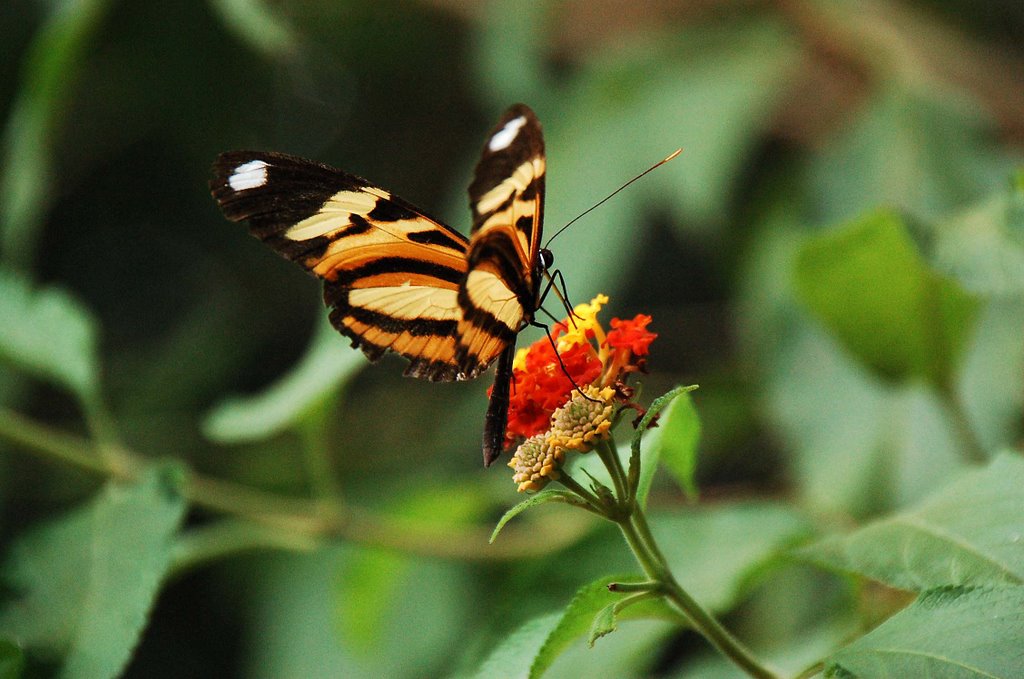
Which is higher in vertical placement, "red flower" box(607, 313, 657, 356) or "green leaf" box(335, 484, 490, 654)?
"red flower" box(607, 313, 657, 356)

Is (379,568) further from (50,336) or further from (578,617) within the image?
(578,617)

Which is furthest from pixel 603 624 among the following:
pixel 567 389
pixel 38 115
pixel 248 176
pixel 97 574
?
pixel 38 115

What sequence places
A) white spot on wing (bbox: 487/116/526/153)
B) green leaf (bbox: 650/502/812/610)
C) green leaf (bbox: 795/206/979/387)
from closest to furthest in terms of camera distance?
white spot on wing (bbox: 487/116/526/153) → green leaf (bbox: 650/502/812/610) → green leaf (bbox: 795/206/979/387)

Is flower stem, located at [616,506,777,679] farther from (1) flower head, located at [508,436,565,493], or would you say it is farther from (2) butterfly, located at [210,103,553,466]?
(2) butterfly, located at [210,103,553,466]

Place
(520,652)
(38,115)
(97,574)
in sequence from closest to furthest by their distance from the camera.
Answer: (520,652), (97,574), (38,115)

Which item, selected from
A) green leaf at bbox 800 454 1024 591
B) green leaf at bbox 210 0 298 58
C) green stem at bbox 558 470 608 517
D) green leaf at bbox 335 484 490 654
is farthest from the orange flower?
green leaf at bbox 210 0 298 58

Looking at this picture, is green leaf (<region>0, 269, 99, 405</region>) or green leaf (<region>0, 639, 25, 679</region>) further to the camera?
green leaf (<region>0, 269, 99, 405</region>)

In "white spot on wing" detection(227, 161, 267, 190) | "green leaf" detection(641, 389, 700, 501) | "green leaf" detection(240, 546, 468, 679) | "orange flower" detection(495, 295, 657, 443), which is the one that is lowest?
"green leaf" detection(240, 546, 468, 679)
